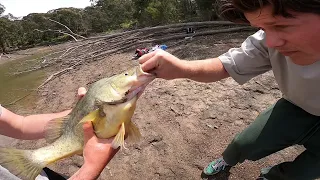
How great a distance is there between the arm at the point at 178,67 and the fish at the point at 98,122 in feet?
0.35

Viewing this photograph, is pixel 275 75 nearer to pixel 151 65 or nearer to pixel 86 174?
pixel 151 65

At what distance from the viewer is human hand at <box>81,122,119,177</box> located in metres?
2.01

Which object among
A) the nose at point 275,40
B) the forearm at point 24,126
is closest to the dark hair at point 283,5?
the nose at point 275,40

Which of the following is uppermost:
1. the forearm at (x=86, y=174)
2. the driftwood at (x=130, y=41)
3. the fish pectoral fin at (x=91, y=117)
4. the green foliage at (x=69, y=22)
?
the fish pectoral fin at (x=91, y=117)

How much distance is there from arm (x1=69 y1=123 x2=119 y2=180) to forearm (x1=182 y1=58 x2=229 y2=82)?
32.4 inches

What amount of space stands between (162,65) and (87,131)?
717 mm

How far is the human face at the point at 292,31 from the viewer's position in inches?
53.9

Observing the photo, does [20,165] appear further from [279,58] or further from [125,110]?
[279,58]

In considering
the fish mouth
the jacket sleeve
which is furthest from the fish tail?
the jacket sleeve

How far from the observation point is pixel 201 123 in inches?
167

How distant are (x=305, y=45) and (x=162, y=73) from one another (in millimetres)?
985

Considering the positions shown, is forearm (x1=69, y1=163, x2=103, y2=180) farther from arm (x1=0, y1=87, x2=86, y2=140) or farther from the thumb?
arm (x1=0, y1=87, x2=86, y2=140)

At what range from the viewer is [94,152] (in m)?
2.04

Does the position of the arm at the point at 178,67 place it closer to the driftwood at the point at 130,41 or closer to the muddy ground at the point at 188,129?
the muddy ground at the point at 188,129
